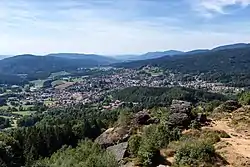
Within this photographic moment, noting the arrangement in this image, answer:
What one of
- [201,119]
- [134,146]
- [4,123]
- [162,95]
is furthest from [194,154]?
[162,95]

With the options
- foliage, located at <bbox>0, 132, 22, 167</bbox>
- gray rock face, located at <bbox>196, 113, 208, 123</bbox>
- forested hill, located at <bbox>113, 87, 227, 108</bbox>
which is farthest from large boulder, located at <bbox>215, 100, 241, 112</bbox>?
forested hill, located at <bbox>113, 87, 227, 108</bbox>

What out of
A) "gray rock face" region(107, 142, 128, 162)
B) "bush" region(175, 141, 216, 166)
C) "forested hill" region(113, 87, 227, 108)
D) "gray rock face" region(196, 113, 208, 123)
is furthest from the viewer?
"forested hill" region(113, 87, 227, 108)

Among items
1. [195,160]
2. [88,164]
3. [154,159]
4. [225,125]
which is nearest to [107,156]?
[88,164]

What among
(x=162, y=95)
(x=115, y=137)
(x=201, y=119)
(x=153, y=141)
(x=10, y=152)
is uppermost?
(x=153, y=141)

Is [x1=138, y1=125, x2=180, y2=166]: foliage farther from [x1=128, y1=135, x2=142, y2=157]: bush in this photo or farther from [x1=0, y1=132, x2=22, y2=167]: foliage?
[x1=0, y1=132, x2=22, y2=167]: foliage

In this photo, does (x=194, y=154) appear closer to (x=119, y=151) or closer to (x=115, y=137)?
(x=119, y=151)

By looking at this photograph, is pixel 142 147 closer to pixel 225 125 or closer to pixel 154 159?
pixel 154 159

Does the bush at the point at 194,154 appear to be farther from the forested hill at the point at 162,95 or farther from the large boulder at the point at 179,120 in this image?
the forested hill at the point at 162,95

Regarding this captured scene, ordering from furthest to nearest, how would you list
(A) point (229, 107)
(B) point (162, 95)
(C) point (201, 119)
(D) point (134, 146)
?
(B) point (162, 95) < (A) point (229, 107) < (C) point (201, 119) < (D) point (134, 146)
